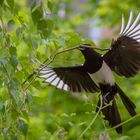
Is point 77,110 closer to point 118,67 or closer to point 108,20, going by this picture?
point 108,20

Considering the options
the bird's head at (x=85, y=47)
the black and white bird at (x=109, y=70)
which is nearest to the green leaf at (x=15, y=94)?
the bird's head at (x=85, y=47)

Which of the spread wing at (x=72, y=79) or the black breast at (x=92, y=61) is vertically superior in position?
the black breast at (x=92, y=61)

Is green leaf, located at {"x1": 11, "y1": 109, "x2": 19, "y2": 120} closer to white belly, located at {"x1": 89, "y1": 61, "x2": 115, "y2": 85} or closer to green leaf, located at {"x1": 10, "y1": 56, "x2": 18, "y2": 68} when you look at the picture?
green leaf, located at {"x1": 10, "y1": 56, "x2": 18, "y2": 68}

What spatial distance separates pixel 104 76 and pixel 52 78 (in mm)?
222

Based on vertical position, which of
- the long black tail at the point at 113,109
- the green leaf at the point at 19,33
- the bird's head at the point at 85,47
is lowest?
the long black tail at the point at 113,109

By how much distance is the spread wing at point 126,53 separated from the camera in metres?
2.25

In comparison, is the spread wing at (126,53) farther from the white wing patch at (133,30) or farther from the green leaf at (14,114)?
the green leaf at (14,114)

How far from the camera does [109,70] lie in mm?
2365

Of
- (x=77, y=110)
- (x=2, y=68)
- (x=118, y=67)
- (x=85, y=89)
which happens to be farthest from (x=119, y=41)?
(x=77, y=110)

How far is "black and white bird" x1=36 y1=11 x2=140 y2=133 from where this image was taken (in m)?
2.27

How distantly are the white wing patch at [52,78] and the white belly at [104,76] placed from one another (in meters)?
0.14

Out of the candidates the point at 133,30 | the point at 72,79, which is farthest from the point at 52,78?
the point at 133,30

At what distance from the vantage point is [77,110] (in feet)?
13.6

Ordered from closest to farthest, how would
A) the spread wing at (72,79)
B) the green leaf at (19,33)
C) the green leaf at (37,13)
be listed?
the green leaf at (37,13)
the green leaf at (19,33)
the spread wing at (72,79)
